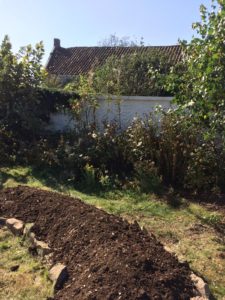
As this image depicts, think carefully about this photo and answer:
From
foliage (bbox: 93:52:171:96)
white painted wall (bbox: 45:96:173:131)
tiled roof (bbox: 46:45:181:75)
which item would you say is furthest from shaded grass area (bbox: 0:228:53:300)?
tiled roof (bbox: 46:45:181:75)

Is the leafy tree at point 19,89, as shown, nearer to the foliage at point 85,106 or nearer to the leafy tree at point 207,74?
the foliage at point 85,106

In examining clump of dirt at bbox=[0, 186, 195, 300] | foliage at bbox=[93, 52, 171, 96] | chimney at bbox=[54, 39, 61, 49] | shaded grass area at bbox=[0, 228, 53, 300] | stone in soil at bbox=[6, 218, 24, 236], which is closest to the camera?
clump of dirt at bbox=[0, 186, 195, 300]

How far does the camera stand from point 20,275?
4.96 meters

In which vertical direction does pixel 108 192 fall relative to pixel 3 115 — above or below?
below

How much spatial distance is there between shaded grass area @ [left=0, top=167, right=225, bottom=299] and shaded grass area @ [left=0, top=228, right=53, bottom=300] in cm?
156

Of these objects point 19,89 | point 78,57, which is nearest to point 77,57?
point 78,57

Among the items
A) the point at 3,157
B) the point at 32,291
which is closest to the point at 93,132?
the point at 3,157

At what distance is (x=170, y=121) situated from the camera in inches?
333

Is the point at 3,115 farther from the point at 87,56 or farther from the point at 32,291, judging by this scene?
the point at 87,56

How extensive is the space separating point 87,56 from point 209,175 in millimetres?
24164

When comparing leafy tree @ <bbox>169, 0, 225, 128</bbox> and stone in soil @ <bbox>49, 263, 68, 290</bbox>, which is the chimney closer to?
leafy tree @ <bbox>169, 0, 225, 128</bbox>

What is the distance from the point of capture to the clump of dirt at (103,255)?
13.6 feet

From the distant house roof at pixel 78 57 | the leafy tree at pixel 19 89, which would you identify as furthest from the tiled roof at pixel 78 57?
the leafy tree at pixel 19 89

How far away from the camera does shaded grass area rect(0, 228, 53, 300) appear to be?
455cm
